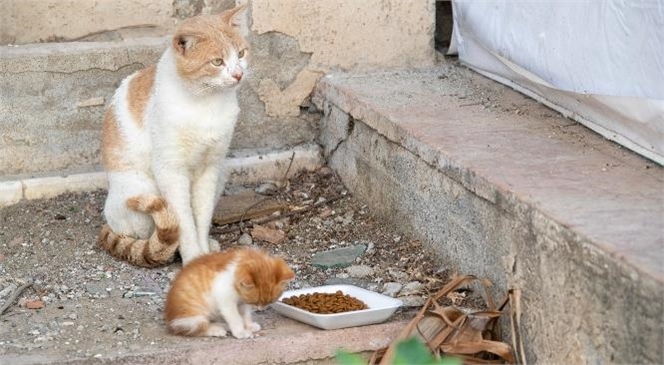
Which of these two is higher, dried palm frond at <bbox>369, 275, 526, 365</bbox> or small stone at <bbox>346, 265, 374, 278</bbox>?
dried palm frond at <bbox>369, 275, 526, 365</bbox>

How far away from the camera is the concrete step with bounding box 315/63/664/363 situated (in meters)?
3.01

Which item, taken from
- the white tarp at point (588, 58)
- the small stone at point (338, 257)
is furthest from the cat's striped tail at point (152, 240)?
the white tarp at point (588, 58)

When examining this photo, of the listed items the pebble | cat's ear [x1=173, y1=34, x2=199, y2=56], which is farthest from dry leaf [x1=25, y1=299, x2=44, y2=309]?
cat's ear [x1=173, y1=34, x2=199, y2=56]

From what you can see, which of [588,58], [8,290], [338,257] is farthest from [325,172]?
[8,290]

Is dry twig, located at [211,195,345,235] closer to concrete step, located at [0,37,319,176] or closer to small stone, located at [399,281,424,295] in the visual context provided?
concrete step, located at [0,37,319,176]

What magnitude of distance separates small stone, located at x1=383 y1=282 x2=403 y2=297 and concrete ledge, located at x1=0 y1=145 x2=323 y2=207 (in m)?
1.44

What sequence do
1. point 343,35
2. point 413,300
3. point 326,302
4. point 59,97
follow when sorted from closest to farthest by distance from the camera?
1. point 326,302
2. point 413,300
3. point 59,97
4. point 343,35

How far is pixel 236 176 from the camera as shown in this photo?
5426 mm

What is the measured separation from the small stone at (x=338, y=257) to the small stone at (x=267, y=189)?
79cm

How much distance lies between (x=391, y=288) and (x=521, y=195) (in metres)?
0.82

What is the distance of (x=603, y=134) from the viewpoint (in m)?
4.16

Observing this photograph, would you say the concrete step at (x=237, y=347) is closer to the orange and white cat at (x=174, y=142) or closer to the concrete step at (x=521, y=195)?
the concrete step at (x=521, y=195)

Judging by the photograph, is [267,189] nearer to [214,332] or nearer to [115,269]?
[115,269]

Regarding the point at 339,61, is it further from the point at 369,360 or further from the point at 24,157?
the point at 369,360
